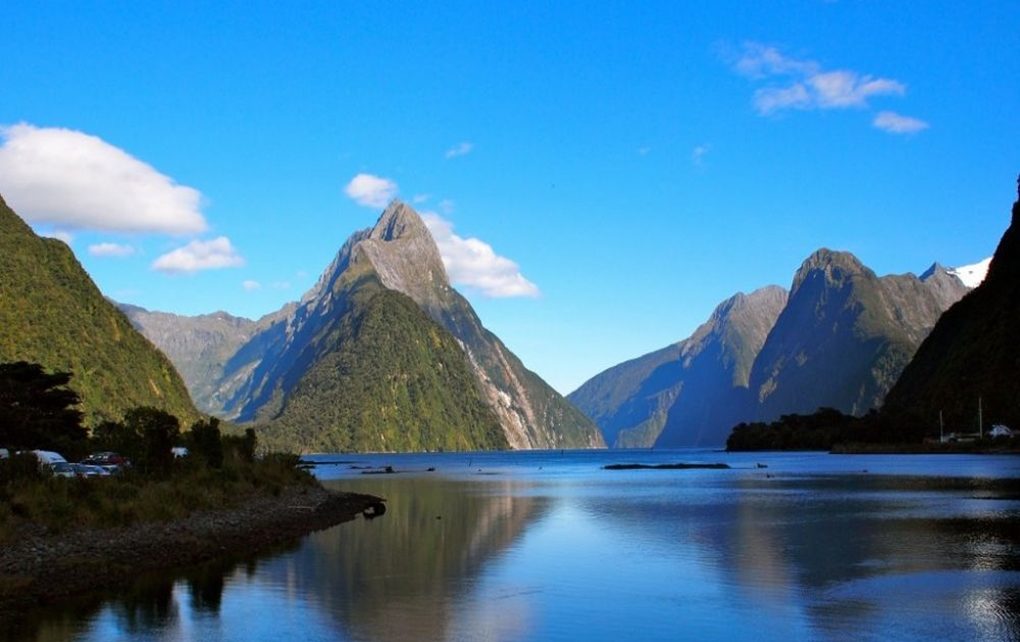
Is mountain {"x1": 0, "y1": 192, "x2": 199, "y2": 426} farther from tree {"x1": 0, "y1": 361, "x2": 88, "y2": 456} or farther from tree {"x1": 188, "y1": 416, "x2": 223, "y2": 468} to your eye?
tree {"x1": 188, "y1": 416, "x2": 223, "y2": 468}

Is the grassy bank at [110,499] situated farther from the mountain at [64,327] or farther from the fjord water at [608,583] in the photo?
the mountain at [64,327]

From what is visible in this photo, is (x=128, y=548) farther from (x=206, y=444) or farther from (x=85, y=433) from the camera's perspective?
(x=85, y=433)

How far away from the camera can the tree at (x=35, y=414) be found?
273 feet

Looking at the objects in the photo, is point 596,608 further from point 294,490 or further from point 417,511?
point 294,490

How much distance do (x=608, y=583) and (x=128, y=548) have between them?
1908 cm

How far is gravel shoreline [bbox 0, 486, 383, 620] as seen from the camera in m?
31.2

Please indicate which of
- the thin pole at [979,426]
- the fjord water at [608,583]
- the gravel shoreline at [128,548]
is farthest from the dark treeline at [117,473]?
the thin pole at [979,426]

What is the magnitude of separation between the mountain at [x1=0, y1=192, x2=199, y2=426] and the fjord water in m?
115

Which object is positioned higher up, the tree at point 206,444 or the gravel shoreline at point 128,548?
the tree at point 206,444

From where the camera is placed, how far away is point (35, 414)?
88312mm

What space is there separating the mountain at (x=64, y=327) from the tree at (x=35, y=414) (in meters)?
53.5

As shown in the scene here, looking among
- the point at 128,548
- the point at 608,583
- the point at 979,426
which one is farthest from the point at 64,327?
the point at 979,426

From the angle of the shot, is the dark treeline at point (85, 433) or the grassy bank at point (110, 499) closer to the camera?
the grassy bank at point (110, 499)

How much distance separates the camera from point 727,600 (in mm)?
31422
